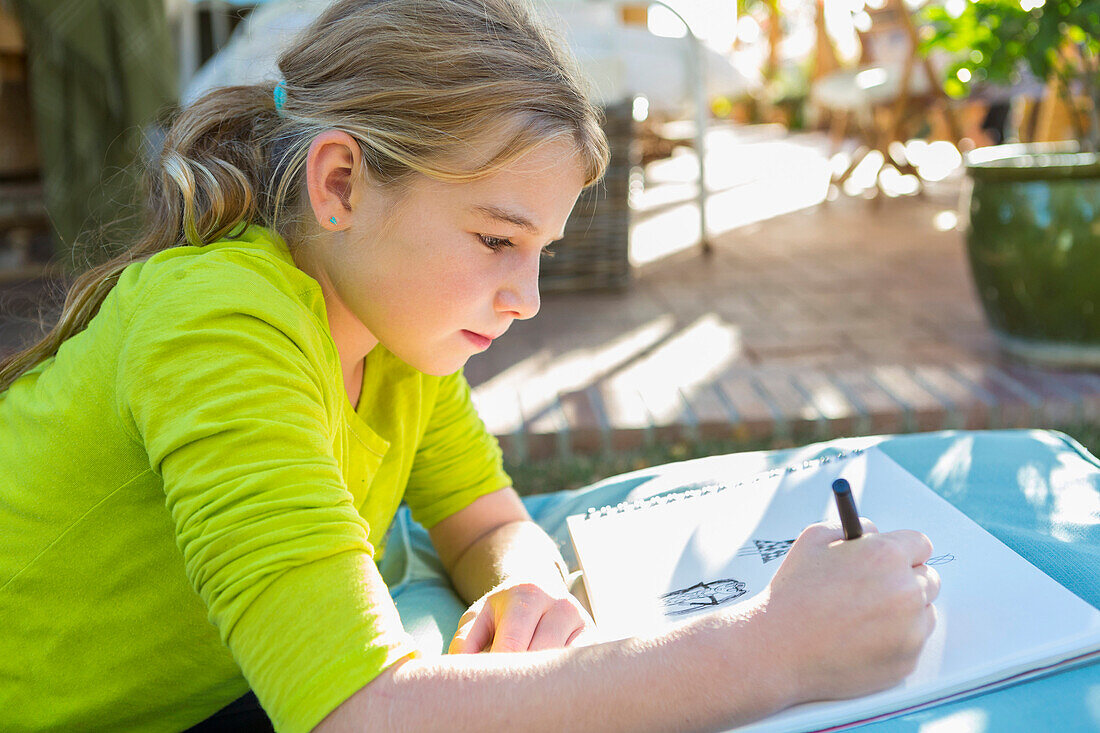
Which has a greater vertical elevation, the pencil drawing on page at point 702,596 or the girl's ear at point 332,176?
the girl's ear at point 332,176

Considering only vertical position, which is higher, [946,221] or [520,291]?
[520,291]

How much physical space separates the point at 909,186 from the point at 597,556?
554 cm

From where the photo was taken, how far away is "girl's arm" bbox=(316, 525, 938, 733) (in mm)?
677

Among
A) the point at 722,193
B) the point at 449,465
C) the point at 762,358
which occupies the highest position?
the point at 449,465

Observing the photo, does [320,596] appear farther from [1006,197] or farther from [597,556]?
[1006,197]

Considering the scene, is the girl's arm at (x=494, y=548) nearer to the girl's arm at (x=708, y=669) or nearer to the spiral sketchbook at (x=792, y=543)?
the spiral sketchbook at (x=792, y=543)

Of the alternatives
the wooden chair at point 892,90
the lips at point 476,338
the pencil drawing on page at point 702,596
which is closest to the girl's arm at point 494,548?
the pencil drawing on page at point 702,596

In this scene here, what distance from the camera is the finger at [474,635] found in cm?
89

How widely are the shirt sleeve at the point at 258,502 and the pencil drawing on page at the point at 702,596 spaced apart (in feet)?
0.95

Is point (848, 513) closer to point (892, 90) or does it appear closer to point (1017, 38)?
point (1017, 38)

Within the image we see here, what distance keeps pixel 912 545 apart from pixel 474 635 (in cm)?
40

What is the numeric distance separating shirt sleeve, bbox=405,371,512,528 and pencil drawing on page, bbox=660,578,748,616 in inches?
15.7

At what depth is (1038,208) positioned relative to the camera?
239cm

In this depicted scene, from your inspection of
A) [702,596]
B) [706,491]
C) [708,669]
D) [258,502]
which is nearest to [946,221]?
[706,491]
